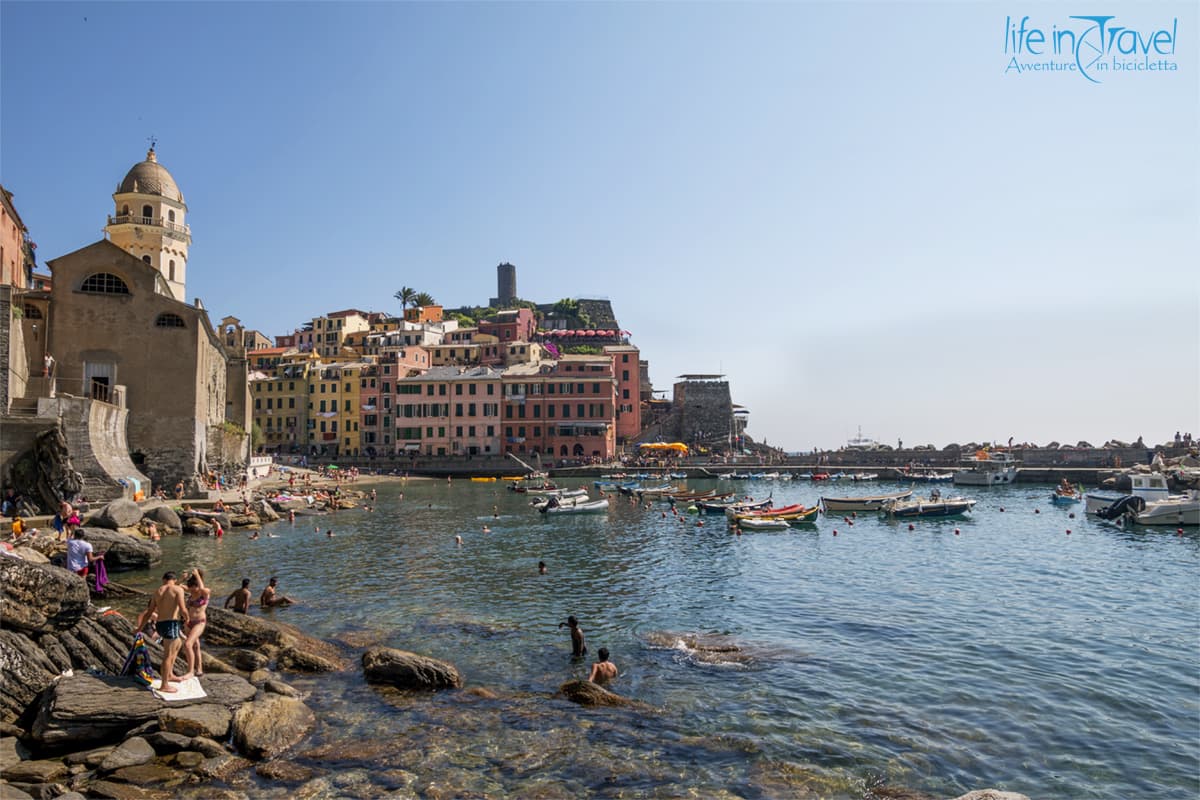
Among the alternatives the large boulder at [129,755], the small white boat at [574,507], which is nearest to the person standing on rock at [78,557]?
the large boulder at [129,755]

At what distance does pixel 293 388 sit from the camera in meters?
101

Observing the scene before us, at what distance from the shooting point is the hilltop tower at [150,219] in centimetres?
6197

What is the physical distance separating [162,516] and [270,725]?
1207 inches

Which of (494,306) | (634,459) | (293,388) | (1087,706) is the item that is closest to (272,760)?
(1087,706)

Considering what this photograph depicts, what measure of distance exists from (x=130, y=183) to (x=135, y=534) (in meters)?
42.3

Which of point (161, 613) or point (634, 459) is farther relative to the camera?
point (634, 459)

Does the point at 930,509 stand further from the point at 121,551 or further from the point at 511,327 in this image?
the point at 511,327

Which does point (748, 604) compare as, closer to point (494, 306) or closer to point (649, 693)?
point (649, 693)

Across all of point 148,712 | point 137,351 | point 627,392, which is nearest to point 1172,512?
point 148,712

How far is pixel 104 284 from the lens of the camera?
4497 cm

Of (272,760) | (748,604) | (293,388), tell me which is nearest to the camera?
(272,760)

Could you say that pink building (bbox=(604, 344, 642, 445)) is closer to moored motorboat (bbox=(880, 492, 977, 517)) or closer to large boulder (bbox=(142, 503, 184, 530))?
moored motorboat (bbox=(880, 492, 977, 517))

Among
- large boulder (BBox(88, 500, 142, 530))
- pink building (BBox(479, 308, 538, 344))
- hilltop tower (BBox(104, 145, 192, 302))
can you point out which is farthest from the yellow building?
large boulder (BBox(88, 500, 142, 530))

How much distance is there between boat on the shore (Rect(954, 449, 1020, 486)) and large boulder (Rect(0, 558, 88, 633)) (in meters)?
88.1
